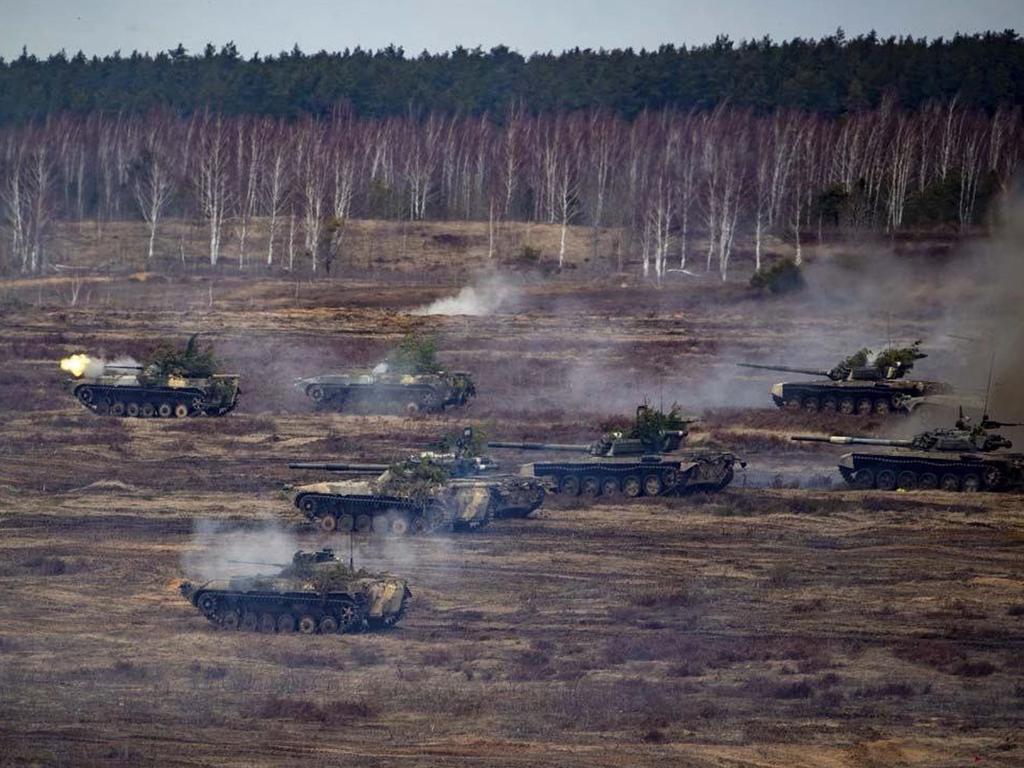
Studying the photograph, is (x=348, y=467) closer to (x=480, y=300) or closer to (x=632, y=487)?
(x=632, y=487)

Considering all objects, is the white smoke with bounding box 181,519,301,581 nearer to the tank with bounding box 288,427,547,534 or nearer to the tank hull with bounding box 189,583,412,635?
the tank hull with bounding box 189,583,412,635

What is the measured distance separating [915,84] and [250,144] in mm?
45838

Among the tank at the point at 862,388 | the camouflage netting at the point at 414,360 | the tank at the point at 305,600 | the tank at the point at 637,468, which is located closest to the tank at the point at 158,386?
the camouflage netting at the point at 414,360

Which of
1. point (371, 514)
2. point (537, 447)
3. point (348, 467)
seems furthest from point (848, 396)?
point (371, 514)

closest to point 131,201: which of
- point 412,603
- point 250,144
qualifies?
point 250,144

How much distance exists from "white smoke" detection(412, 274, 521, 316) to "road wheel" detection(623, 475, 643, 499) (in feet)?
106

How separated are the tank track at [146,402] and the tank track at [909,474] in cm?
1925

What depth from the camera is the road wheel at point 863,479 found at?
135 feet

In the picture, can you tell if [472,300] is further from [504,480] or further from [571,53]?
[571,53]

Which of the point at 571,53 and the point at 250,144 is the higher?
the point at 571,53

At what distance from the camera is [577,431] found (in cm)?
4778

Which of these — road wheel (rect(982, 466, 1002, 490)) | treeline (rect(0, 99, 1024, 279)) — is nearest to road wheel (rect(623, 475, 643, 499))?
road wheel (rect(982, 466, 1002, 490))

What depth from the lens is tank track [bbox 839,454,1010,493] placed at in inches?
1610

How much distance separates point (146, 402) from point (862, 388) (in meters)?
21.9
